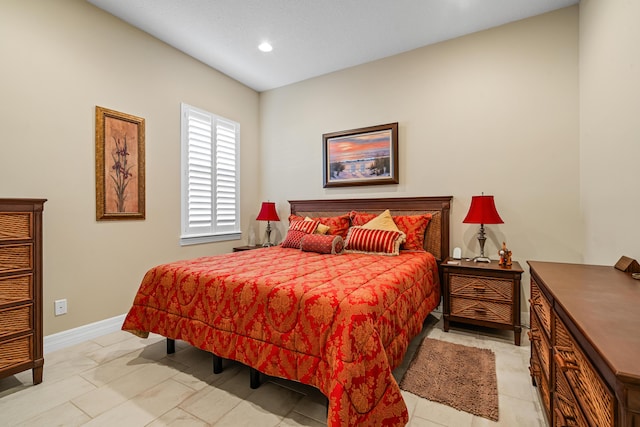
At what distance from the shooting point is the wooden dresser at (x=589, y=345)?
671 mm

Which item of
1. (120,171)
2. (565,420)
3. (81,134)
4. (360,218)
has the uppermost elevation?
(81,134)

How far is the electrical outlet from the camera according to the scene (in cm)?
257

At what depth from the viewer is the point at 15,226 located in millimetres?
1928

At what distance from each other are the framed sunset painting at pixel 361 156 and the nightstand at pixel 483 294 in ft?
4.37

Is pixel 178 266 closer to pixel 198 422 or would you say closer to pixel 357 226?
pixel 198 422

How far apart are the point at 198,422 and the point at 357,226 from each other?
7.70 feet

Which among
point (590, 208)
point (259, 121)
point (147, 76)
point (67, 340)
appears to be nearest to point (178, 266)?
point (67, 340)

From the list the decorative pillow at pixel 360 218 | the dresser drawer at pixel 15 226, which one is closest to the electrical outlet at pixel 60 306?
the dresser drawer at pixel 15 226

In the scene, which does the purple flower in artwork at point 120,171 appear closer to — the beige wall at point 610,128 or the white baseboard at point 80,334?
the white baseboard at point 80,334

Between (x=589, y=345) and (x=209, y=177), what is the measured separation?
3.92 m

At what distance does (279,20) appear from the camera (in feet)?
9.84

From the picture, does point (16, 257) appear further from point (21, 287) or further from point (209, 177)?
point (209, 177)

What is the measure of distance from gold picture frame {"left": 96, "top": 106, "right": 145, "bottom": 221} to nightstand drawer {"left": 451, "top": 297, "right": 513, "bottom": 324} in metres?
3.32

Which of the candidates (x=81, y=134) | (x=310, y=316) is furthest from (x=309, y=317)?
(x=81, y=134)
